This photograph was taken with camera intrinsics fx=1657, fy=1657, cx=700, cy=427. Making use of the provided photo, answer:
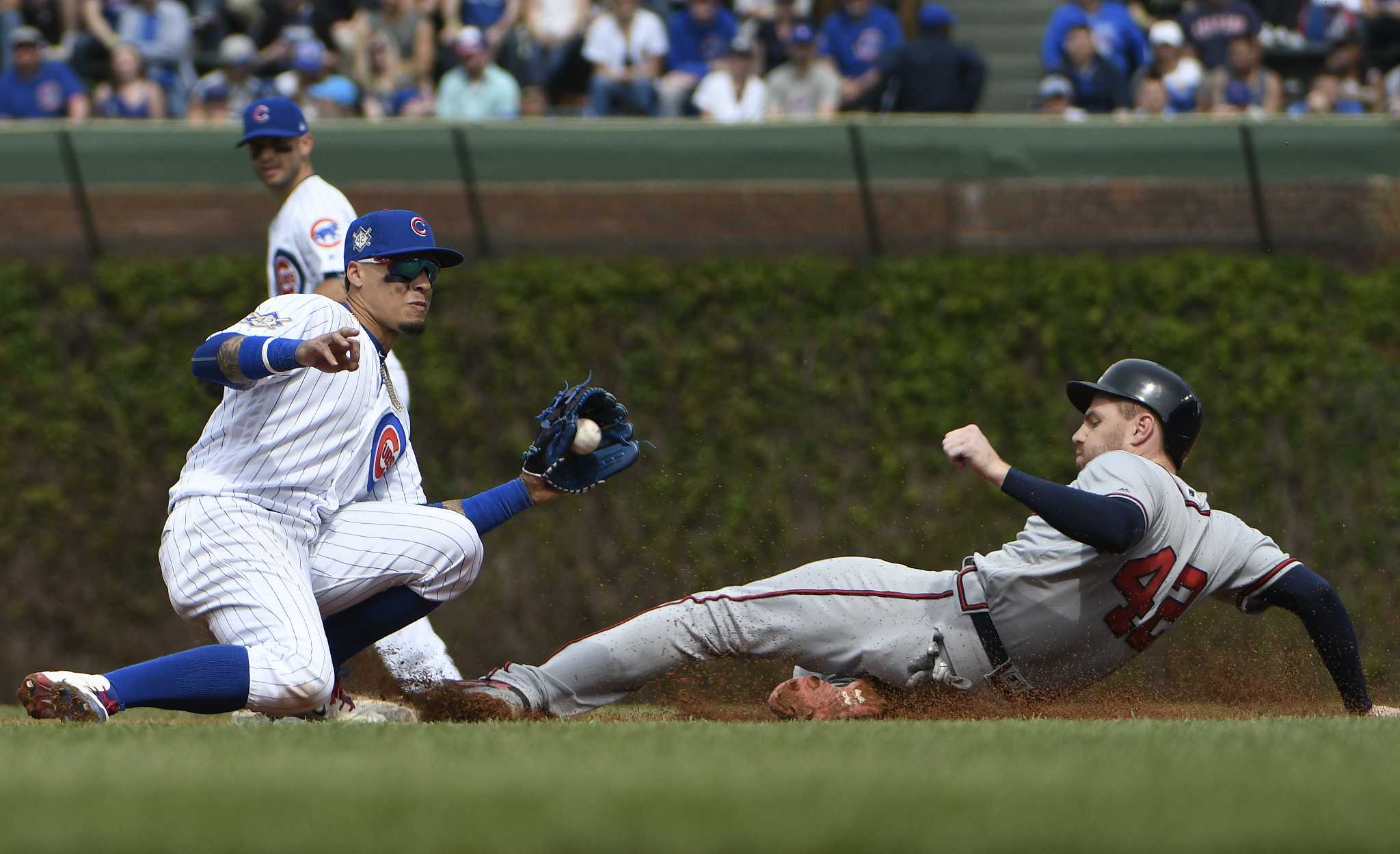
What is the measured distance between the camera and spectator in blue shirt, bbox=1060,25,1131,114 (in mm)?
11086

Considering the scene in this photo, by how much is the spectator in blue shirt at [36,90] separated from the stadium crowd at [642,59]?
11 millimetres

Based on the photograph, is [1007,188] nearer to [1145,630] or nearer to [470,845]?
[1145,630]

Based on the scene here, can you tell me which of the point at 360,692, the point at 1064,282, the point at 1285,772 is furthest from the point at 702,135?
the point at 1285,772

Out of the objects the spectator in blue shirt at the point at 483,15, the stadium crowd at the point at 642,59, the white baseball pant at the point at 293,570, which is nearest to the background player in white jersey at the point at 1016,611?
the white baseball pant at the point at 293,570

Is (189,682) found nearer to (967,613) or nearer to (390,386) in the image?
(390,386)

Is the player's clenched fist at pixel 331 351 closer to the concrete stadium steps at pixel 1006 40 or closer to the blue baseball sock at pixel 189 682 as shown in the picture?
the blue baseball sock at pixel 189 682

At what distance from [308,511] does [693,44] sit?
7.73m

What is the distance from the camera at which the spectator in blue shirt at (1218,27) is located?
37.7ft

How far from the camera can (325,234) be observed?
20.7 ft

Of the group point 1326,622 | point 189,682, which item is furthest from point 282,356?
point 1326,622

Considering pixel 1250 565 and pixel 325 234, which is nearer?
pixel 1250 565

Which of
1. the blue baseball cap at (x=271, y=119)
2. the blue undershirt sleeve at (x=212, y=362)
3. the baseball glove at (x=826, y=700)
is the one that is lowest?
the baseball glove at (x=826, y=700)

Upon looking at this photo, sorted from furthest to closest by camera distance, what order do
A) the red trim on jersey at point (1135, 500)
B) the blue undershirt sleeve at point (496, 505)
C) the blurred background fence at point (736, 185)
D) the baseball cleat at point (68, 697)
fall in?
the blurred background fence at point (736, 185) → the blue undershirt sleeve at point (496, 505) → the red trim on jersey at point (1135, 500) → the baseball cleat at point (68, 697)

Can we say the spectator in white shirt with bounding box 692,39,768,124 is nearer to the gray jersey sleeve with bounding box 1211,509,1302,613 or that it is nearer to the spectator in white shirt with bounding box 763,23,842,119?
the spectator in white shirt with bounding box 763,23,842,119
